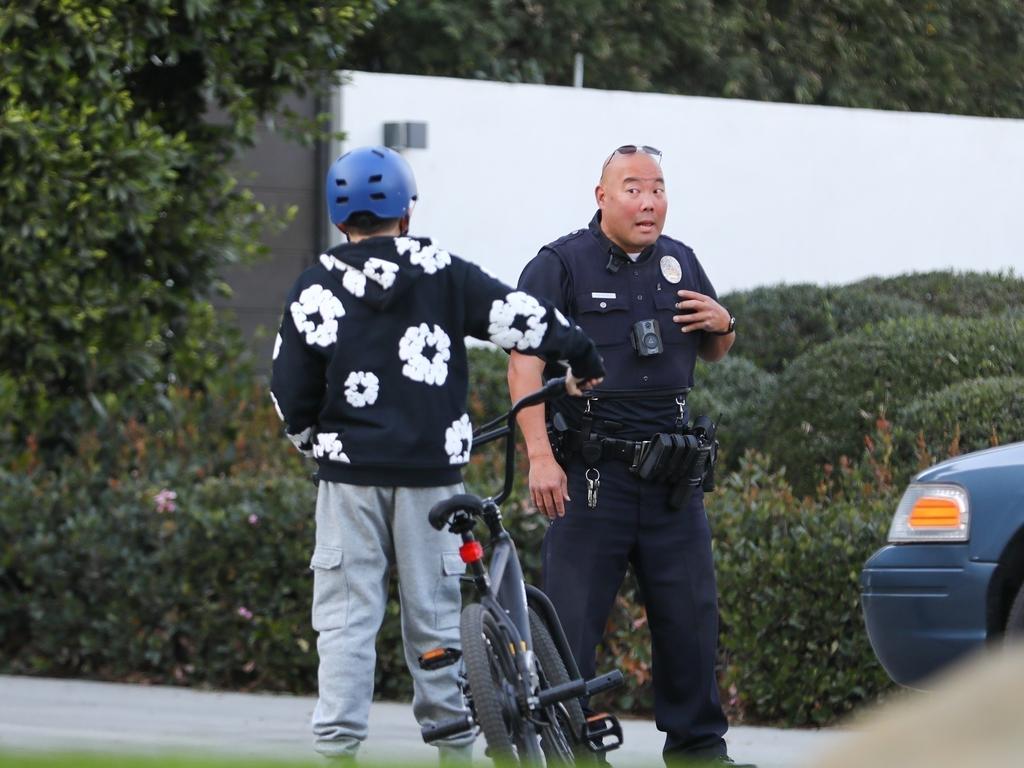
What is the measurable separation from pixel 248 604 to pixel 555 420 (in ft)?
9.31

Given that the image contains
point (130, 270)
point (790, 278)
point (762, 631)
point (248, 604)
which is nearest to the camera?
point (762, 631)

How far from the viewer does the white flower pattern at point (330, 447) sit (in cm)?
472

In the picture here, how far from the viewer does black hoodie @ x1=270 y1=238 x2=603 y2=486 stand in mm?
4695

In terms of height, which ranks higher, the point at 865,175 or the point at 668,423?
the point at 865,175

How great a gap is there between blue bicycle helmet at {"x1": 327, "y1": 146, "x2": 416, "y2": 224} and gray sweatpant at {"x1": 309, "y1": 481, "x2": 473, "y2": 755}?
710 millimetres

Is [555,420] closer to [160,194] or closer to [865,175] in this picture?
[160,194]

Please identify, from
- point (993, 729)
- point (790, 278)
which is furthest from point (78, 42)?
point (993, 729)

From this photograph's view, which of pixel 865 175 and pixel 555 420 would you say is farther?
pixel 865 175

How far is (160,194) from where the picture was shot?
9133mm

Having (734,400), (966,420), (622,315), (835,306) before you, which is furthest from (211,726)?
(835,306)

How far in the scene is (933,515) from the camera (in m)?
6.25

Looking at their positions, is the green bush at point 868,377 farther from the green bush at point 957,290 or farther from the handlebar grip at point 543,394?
the handlebar grip at point 543,394

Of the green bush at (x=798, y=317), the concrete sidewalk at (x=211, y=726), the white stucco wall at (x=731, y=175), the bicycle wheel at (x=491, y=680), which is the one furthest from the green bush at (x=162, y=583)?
the white stucco wall at (x=731, y=175)

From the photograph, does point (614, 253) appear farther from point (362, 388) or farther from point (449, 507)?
point (449, 507)
